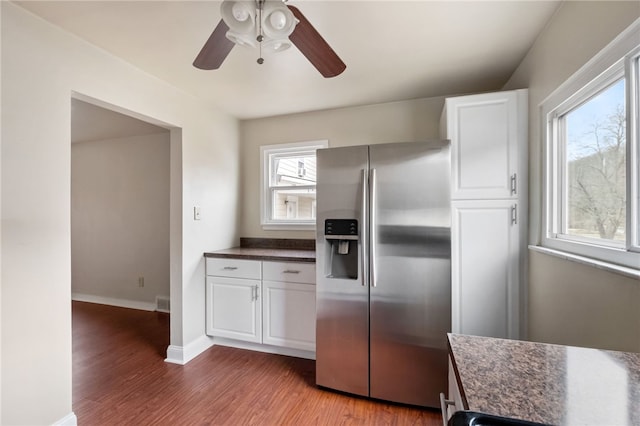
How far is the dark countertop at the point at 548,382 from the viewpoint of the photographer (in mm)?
519

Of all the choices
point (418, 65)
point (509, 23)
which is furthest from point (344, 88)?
point (509, 23)

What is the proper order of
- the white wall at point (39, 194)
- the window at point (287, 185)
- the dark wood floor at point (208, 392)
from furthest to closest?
the window at point (287, 185) → the dark wood floor at point (208, 392) → the white wall at point (39, 194)

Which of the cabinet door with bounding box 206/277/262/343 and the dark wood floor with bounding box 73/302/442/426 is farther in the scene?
the cabinet door with bounding box 206/277/262/343

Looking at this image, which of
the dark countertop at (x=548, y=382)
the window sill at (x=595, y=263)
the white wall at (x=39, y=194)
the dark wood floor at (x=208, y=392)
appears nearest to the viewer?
the dark countertop at (x=548, y=382)

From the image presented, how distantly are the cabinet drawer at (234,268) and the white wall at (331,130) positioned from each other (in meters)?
0.63

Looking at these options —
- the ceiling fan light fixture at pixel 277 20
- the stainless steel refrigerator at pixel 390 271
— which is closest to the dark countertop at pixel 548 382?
the stainless steel refrigerator at pixel 390 271

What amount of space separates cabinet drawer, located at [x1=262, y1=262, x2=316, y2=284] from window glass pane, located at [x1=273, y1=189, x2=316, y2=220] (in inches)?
30.2

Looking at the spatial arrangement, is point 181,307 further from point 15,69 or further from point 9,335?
point 15,69

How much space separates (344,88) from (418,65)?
2.05 feet

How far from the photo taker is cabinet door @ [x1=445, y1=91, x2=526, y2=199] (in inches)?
72.0

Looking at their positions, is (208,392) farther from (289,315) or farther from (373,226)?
(373,226)

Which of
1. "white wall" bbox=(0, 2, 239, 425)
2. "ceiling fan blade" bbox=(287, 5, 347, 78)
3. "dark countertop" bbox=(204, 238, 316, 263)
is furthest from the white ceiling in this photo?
"dark countertop" bbox=(204, 238, 316, 263)

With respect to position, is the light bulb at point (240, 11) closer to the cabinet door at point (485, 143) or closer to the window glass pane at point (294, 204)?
the cabinet door at point (485, 143)

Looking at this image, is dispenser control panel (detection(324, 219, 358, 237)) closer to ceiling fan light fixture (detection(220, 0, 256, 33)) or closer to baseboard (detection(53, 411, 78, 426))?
ceiling fan light fixture (detection(220, 0, 256, 33))
